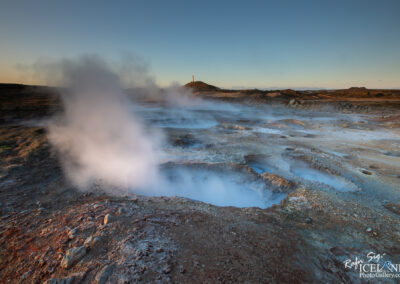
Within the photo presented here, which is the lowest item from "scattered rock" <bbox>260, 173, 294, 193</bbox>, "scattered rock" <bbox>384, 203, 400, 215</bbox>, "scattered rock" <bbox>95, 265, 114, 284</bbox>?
"scattered rock" <bbox>384, 203, 400, 215</bbox>

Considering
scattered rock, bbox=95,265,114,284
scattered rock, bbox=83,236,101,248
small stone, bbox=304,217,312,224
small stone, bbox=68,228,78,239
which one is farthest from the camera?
small stone, bbox=304,217,312,224

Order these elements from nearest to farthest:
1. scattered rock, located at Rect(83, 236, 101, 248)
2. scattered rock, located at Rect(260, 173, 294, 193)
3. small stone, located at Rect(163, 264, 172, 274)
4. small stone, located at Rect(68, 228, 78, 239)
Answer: small stone, located at Rect(163, 264, 172, 274) < scattered rock, located at Rect(83, 236, 101, 248) < small stone, located at Rect(68, 228, 78, 239) < scattered rock, located at Rect(260, 173, 294, 193)

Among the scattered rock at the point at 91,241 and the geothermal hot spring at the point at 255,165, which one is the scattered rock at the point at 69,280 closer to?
the scattered rock at the point at 91,241

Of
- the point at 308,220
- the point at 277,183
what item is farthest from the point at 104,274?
the point at 277,183

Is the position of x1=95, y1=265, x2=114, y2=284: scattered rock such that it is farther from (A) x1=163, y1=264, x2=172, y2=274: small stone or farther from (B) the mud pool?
(B) the mud pool

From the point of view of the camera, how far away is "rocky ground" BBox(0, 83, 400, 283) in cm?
194

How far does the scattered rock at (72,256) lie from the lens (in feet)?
6.34

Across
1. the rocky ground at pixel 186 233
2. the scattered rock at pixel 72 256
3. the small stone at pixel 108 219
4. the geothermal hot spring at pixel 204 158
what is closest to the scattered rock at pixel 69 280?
the rocky ground at pixel 186 233

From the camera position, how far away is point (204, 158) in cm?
554

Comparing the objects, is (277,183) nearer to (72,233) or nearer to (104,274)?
(104,274)

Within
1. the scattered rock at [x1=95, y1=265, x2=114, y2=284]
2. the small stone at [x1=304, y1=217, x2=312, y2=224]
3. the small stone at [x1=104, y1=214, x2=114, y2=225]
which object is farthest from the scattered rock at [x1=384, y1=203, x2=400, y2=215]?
the small stone at [x1=104, y1=214, x2=114, y2=225]

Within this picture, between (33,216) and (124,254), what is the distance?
1917 millimetres

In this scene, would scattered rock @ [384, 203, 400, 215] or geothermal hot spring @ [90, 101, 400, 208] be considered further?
geothermal hot spring @ [90, 101, 400, 208]

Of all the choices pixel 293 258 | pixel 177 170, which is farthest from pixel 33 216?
pixel 293 258
